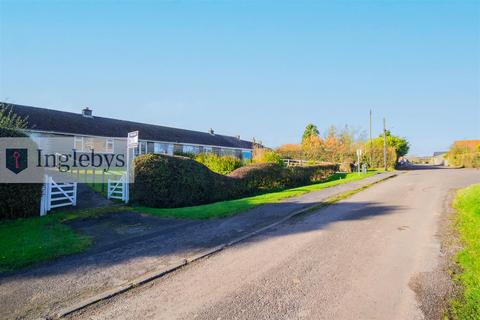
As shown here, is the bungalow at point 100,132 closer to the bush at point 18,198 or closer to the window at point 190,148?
the window at point 190,148

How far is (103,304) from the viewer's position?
3.86 m

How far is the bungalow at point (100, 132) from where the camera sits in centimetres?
2462

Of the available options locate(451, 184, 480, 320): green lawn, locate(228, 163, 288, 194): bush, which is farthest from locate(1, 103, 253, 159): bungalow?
locate(451, 184, 480, 320): green lawn

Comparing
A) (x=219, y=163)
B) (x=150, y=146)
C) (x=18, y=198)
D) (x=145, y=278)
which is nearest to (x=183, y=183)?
(x=18, y=198)

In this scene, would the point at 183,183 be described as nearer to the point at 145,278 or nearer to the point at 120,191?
the point at 120,191

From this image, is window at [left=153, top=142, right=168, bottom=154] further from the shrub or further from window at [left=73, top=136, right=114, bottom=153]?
the shrub

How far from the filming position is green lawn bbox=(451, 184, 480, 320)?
3558mm

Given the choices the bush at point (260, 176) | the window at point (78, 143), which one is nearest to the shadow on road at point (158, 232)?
the bush at point (260, 176)

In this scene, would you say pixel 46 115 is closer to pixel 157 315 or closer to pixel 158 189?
pixel 158 189

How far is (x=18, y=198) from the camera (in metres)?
8.09

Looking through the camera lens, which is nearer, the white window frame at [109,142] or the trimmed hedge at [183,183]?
the trimmed hedge at [183,183]

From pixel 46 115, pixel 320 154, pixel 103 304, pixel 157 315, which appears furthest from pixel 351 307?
pixel 320 154

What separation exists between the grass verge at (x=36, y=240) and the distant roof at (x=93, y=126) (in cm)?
1454

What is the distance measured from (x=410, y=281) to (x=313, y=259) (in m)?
1.55
